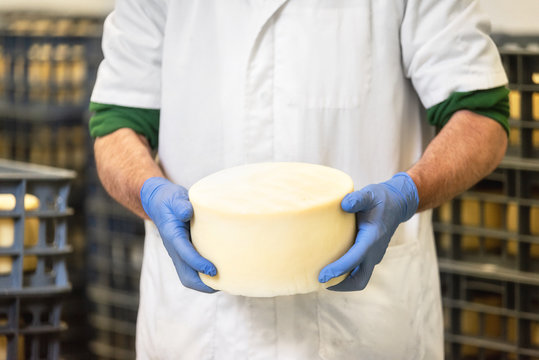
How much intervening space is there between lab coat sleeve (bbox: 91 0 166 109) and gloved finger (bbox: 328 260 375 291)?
0.57 m

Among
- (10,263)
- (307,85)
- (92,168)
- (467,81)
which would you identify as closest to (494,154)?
(467,81)

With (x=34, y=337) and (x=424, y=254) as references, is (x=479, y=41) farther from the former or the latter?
(x=34, y=337)

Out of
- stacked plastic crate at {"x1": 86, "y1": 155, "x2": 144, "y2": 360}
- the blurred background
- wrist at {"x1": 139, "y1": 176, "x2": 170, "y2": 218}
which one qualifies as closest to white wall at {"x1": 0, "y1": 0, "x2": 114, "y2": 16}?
the blurred background

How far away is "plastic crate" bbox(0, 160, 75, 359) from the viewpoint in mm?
1456

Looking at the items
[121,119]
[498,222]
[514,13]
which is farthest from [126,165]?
[514,13]

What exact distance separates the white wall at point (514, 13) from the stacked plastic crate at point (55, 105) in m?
1.36

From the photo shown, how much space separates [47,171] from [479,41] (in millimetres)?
896

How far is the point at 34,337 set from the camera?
4.82 ft

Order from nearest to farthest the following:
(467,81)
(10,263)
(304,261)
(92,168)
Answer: (304,261) < (467,81) < (10,263) < (92,168)

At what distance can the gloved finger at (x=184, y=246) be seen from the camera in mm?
1092

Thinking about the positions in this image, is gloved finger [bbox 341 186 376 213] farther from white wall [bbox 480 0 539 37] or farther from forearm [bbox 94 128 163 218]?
white wall [bbox 480 0 539 37]

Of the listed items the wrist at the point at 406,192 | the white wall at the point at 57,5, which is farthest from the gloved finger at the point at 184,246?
the white wall at the point at 57,5

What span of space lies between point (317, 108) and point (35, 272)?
664mm

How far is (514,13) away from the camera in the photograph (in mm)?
2510
